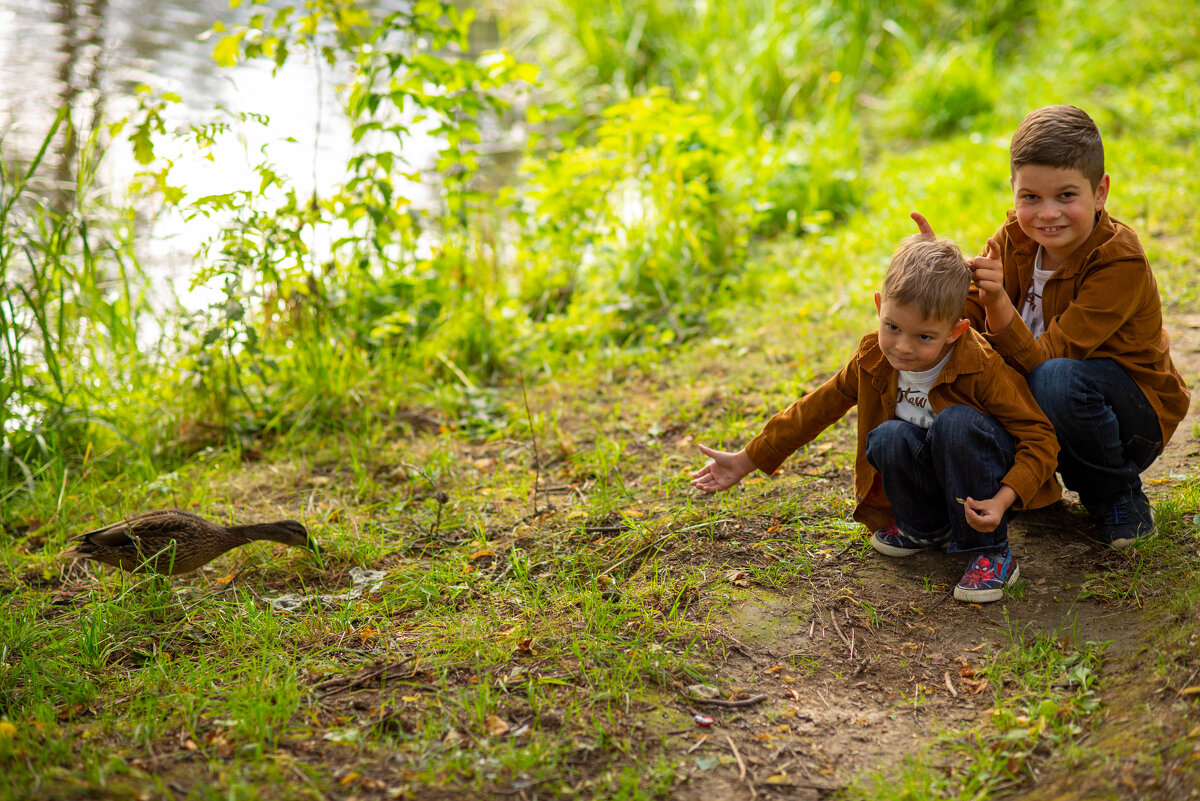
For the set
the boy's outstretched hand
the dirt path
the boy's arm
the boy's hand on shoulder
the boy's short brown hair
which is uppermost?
the boy's short brown hair

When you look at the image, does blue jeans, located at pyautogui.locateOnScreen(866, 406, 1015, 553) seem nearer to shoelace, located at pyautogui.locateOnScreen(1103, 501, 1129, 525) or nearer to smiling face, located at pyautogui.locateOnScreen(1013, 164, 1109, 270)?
shoelace, located at pyautogui.locateOnScreen(1103, 501, 1129, 525)

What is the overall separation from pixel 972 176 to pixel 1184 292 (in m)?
2.04

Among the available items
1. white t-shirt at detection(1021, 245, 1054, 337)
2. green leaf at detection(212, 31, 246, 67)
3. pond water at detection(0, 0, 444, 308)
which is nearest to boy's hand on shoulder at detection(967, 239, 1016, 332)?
white t-shirt at detection(1021, 245, 1054, 337)

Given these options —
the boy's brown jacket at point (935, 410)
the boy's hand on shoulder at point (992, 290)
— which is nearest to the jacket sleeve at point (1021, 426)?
the boy's brown jacket at point (935, 410)

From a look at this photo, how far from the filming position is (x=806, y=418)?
110 inches

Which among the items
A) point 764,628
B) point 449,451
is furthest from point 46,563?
point 764,628

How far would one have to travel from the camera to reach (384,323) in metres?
4.83

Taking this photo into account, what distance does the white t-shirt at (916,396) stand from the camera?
2.64 metres

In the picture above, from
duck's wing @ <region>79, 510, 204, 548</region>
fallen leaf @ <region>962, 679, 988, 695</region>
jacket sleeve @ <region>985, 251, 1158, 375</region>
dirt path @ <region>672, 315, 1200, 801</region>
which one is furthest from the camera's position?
duck's wing @ <region>79, 510, 204, 548</region>

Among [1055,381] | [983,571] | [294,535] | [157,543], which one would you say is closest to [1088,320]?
[1055,381]

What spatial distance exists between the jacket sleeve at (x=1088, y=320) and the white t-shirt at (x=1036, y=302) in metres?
0.10

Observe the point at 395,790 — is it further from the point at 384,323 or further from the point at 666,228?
the point at 666,228

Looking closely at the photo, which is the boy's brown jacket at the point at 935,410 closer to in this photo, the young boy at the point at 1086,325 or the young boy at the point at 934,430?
the young boy at the point at 934,430

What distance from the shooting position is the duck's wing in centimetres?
301
